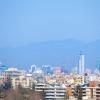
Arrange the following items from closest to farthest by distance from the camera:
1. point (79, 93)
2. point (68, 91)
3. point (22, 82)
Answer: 1. point (79, 93)
2. point (68, 91)
3. point (22, 82)

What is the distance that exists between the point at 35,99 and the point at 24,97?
54 cm

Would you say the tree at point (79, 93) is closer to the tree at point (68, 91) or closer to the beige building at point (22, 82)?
the tree at point (68, 91)

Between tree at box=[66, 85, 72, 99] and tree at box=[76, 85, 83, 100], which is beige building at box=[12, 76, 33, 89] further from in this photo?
tree at box=[76, 85, 83, 100]

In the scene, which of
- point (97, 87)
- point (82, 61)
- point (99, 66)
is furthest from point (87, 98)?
point (82, 61)

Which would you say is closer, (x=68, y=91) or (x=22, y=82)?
(x=68, y=91)

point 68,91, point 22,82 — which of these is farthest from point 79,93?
point 22,82

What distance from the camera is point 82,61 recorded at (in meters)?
98.4

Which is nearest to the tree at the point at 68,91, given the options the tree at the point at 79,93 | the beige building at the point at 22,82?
the tree at the point at 79,93

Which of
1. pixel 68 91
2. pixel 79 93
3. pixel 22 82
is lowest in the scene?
pixel 79 93

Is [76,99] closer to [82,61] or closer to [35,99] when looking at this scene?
[35,99]

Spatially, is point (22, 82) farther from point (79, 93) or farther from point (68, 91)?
point (79, 93)

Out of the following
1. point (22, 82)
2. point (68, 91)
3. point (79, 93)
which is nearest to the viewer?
point (79, 93)

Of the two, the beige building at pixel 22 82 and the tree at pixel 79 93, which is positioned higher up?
the beige building at pixel 22 82

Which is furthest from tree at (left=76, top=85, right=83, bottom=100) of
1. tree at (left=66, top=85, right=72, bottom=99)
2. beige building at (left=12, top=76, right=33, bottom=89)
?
beige building at (left=12, top=76, right=33, bottom=89)
